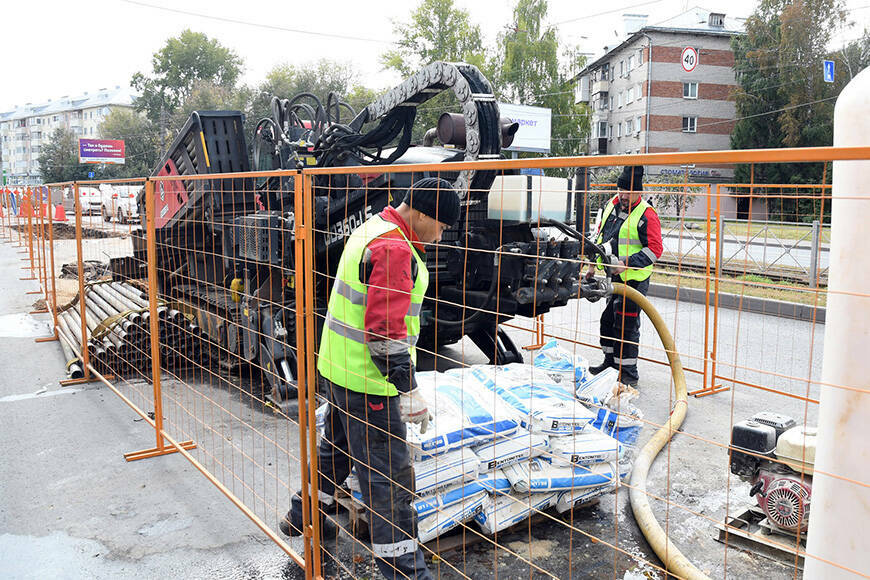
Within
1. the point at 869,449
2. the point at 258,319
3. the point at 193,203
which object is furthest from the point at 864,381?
the point at 193,203

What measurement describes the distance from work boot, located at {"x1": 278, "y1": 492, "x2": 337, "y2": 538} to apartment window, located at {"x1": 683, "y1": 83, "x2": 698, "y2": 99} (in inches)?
1853

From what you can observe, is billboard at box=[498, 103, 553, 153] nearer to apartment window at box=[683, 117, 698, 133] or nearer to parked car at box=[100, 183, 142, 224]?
apartment window at box=[683, 117, 698, 133]

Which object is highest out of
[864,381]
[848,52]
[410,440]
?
[848,52]

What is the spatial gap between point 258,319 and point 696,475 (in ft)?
11.9

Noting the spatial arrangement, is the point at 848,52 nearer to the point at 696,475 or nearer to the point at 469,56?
the point at 469,56

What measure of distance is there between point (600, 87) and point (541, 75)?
1372cm

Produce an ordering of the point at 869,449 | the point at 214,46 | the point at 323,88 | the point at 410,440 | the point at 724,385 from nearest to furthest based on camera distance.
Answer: the point at 869,449 < the point at 410,440 < the point at 724,385 < the point at 323,88 < the point at 214,46

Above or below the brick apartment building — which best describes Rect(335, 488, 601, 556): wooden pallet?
below

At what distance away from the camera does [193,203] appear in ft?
21.3

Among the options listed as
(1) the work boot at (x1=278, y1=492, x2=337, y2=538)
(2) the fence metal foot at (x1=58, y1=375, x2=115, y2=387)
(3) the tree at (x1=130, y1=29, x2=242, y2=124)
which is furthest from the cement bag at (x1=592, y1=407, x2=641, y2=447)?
(3) the tree at (x1=130, y1=29, x2=242, y2=124)

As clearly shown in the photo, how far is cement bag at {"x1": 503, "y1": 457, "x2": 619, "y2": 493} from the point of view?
3424mm

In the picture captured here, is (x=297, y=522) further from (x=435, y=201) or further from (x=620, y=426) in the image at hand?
→ (x=620, y=426)

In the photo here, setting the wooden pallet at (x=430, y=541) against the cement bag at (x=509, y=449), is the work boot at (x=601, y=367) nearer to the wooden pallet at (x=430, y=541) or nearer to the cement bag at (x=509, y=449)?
the cement bag at (x=509, y=449)

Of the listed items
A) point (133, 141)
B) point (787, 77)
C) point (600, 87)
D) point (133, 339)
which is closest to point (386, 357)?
point (133, 339)
